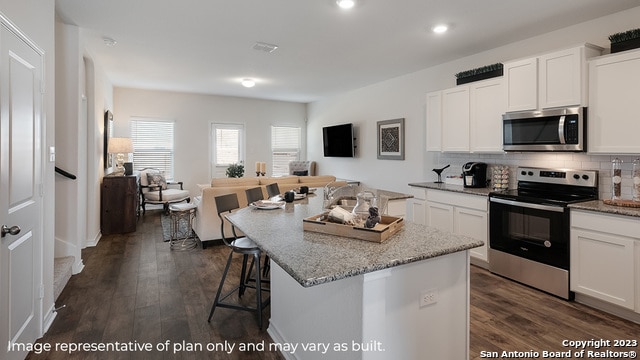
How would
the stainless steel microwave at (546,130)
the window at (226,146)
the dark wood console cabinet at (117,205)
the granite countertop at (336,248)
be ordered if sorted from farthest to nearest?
the window at (226,146), the dark wood console cabinet at (117,205), the stainless steel microwave at (546,130), the granite countertop at (336,248)

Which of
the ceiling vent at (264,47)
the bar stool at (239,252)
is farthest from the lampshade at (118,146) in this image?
the bar stool at (239,252)

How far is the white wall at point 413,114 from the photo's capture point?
3271 mm

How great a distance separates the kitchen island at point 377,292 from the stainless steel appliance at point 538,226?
1.71 m

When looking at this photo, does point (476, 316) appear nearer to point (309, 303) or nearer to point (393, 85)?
point (309, 303)

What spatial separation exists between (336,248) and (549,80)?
291cm

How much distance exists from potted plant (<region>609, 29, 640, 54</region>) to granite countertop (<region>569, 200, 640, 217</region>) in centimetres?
131

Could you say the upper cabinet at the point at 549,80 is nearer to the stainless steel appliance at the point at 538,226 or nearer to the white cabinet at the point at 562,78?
the white cabinet at the point at 562,78

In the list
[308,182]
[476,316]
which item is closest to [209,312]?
[476,316]

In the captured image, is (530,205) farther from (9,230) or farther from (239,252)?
(9,230)

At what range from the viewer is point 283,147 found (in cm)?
867

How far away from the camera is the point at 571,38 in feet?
11.2

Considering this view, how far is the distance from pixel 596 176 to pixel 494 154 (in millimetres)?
1111

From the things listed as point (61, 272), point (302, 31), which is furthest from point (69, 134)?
Answer: point (302, 31)

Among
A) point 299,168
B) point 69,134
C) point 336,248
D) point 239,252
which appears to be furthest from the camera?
point 299,168
